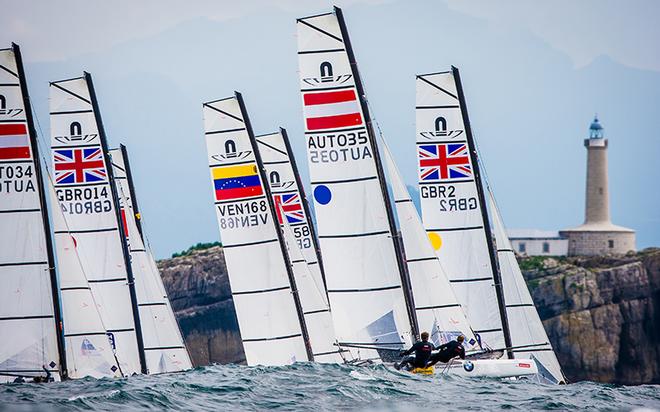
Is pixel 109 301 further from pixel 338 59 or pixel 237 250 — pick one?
pixel 338 59

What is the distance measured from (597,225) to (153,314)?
183 ft

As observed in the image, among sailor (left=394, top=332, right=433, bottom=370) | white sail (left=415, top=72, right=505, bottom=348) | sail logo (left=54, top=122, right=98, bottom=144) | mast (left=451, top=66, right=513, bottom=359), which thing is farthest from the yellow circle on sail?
sail logo (left=54, top=122, right=98, bottom=144)

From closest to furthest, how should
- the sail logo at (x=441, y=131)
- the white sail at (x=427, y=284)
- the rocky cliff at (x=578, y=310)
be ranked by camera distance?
the white sail at (x=427, y=284), the sail logo at (x=441, y=131), the rocky cliff at (x=578, y=310)

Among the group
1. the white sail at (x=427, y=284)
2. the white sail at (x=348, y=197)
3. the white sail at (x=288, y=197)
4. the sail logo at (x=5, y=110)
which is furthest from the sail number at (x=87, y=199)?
the white sail at (x=427, y=284)

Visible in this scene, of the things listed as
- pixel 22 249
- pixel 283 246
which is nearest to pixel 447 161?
pixel 283 246

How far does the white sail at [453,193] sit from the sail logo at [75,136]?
8488mm

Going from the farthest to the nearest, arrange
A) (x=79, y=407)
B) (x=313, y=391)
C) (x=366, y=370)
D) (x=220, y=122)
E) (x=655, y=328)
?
(x=655, y=328) < (x=220, y=122) < (x=366, y=370) < (x=313, y=391) < (x=79, y=407)

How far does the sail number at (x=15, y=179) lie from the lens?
27688 mm

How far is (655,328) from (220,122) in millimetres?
40229

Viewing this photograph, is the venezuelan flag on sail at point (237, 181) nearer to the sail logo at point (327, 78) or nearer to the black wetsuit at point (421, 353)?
the sail logo at point (327, 78)

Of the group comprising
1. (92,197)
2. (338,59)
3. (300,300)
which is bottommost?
(300,300)

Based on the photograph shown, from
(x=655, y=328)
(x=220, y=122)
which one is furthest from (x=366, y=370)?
(x=655, y=328)

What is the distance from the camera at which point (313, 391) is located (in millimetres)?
23109

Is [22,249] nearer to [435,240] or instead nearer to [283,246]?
[283,246]
